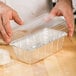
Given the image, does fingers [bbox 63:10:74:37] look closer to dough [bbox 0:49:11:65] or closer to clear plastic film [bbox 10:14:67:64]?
clear plastic film [bbox 10:14:67:64]

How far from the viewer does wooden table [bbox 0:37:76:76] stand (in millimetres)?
771

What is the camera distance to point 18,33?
3.38ft

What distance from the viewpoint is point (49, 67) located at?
806 mm

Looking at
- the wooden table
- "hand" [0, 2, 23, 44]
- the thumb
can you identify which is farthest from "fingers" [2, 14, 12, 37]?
the thumb

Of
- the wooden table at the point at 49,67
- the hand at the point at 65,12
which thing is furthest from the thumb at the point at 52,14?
the wooden table at the point at 49,67

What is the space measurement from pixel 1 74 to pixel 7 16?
0.67 ft

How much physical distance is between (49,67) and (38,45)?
0.11 meters

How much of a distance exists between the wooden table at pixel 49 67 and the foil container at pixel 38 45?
20 millimetres

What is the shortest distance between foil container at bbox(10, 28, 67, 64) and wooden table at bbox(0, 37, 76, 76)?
20 millimetres

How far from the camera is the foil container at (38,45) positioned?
824mm

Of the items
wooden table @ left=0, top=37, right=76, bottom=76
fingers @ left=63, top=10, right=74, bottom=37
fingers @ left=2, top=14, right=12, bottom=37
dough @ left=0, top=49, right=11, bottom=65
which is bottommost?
wooden table @ left=0, top=37, right=76, bottom=76

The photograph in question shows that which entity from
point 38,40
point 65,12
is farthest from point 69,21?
point 38,40

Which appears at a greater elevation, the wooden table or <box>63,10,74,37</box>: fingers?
<box>63,10,74,37</box>: fingers

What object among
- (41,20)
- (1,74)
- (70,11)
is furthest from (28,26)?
(1,74)
